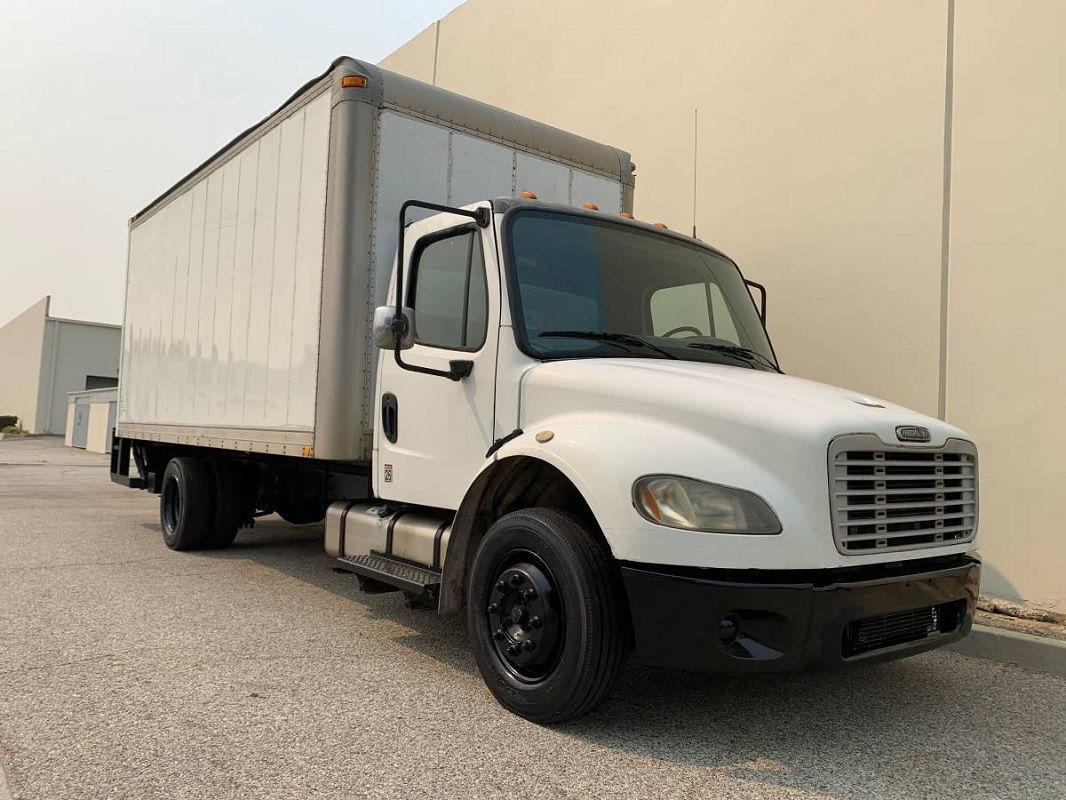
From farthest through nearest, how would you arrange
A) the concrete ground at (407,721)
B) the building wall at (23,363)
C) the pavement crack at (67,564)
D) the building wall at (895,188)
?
the building wall at (23,363) < the pavement crack at (67,564) < the building wall at (895,188) < the concrete ground at (407,721)

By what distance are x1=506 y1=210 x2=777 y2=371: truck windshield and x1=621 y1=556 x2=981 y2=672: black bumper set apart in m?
1.37

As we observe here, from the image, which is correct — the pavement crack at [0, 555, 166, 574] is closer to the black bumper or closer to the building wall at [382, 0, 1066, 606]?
the black bumper

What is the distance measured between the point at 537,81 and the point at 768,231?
15.1 feet

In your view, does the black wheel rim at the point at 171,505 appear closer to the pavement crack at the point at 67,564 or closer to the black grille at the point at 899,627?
the pavement crack at the point at 67,564

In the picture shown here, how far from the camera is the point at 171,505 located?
831 cm

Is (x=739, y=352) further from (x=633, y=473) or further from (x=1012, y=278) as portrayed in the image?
(x=1012, y=278)

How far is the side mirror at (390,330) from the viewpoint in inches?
171

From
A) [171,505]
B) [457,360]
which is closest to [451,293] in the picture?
[457,360]

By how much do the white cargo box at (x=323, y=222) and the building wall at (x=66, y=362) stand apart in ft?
144

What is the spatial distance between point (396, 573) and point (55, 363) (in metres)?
48.2

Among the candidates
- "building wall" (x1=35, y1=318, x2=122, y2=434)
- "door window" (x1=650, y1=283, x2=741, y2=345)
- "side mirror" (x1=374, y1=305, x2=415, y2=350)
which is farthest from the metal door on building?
"door window" (x1=650, y1=283, x2=741, y2=345)

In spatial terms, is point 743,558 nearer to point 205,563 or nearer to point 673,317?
point 673,317

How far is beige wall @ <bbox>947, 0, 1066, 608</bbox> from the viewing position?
5.79 metres

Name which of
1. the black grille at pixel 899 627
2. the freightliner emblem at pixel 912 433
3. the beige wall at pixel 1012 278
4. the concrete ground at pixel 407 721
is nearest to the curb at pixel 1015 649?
the concrete ground at pixel 407 721
